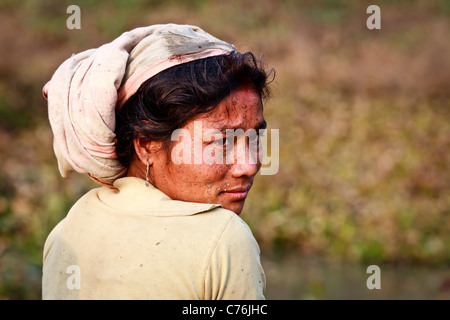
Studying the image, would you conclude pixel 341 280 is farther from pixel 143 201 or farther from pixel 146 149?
pixel 143 201

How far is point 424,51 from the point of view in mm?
11117

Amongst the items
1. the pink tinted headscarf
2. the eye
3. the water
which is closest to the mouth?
the eye

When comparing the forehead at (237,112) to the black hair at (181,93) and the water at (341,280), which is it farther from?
the water at (341,280)

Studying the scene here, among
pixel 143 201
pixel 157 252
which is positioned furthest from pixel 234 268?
pixel 143 201

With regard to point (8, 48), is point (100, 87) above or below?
below

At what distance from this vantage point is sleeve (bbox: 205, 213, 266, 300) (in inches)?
63.7

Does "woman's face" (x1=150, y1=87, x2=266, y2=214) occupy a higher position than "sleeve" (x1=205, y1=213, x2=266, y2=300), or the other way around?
"woman's face" (x1=150, y1=87, x2=266, y2=214)

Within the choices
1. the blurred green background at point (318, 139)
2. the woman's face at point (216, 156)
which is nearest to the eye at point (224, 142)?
the woman's face at point (216, 156)

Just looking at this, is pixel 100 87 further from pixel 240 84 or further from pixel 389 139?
pixel 389 139

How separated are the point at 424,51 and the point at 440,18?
6.24 feet

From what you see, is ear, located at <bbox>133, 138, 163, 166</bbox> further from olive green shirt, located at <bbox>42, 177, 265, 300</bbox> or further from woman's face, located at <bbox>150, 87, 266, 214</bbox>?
olive green shirt, located at <bbox>42, 177, 265, 300</bbox>

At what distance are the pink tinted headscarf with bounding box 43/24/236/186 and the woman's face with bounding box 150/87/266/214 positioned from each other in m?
0.17
